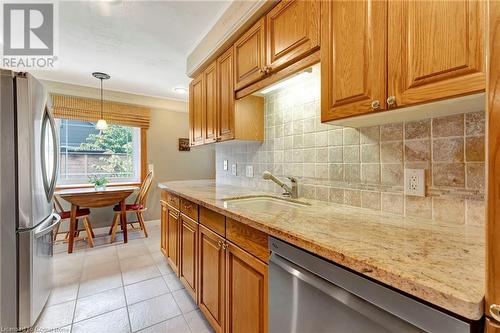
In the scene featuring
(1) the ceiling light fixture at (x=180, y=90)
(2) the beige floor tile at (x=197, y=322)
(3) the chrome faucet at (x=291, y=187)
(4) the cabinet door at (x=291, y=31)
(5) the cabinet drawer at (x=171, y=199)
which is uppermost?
(1) the ceiling light fixture at (x=180, y=90)

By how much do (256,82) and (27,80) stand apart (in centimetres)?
154

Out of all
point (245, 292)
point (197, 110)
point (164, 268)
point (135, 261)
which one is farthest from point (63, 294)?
point (197, 110)

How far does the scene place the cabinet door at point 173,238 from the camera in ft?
6.88

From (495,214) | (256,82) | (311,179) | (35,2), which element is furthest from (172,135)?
(495,214)

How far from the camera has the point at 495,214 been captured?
0.41 metres

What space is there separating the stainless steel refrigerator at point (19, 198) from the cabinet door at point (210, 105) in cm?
131

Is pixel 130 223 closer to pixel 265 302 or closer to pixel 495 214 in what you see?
pixel 265 302

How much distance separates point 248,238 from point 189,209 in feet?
2.81

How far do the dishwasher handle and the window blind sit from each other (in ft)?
13.3

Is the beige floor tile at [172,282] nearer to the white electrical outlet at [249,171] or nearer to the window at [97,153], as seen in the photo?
the white electrical outlet at [249,171]

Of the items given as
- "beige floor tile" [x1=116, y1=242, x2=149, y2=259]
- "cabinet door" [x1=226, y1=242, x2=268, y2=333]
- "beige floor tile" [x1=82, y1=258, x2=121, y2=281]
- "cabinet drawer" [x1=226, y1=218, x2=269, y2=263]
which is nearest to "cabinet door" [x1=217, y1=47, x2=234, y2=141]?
"cabinet drawer" [x1=226, y1=218, x2=269, y2=263]

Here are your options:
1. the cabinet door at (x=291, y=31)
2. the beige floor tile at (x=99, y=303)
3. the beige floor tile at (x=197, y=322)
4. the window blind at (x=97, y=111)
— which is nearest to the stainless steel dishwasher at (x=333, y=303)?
the beige floor tile at (x=197, y=322)

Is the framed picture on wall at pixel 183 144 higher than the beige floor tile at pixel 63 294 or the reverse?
higher

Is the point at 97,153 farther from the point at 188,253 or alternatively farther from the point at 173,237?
the point at 188,253
